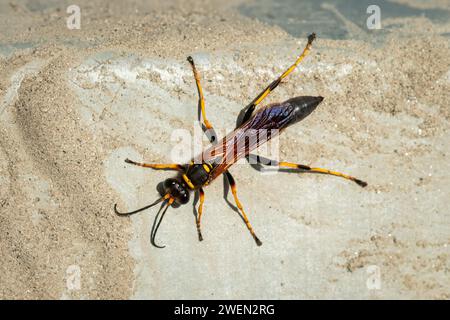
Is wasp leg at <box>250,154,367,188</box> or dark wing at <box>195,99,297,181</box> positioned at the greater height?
dark wing at <box>195,99,297,181</box>

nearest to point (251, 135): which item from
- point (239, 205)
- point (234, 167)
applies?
point (234, 167)

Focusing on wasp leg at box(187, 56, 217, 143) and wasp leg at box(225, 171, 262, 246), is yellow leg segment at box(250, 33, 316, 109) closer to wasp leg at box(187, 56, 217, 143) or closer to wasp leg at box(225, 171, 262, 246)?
wasp leg at box(187, 56, 217, 143)

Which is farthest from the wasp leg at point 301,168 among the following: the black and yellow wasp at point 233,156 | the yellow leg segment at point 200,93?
the yellow leg segment at point 200,93

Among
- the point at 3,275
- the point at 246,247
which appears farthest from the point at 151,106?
the point at 3,275

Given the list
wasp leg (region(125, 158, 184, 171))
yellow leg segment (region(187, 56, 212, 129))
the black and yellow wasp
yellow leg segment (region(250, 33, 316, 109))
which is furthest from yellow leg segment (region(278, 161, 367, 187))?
wasp leg (region(125, 158, 184, 171))

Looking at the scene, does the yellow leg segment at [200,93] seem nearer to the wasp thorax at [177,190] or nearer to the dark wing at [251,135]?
the dark wing at [251,135]

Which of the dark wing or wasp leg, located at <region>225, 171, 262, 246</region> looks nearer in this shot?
the dark wing

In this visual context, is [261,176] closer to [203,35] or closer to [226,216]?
[226,216]
